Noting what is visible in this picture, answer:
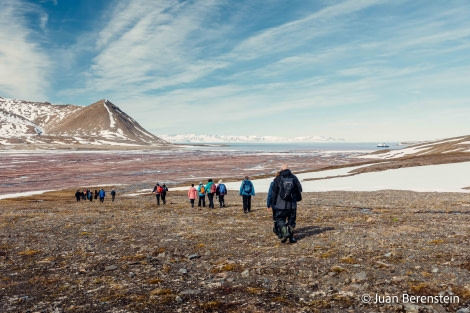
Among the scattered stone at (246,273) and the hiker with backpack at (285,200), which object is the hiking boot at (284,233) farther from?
the scattered stone at (246,273)

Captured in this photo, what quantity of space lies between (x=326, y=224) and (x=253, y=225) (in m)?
4.04

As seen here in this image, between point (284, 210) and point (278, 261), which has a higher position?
point (284, 210)

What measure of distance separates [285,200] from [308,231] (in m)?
3.53

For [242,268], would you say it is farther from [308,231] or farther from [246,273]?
[308,231]

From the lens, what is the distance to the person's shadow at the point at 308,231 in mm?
15317

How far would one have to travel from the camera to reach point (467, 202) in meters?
25.5

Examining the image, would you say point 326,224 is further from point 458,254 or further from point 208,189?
point 208,189

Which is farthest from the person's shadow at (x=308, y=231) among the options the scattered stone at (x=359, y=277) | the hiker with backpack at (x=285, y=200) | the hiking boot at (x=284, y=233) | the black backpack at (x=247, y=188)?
the black backpack at (x=247, y=188)

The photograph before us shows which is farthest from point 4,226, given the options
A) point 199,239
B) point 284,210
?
point 284,210

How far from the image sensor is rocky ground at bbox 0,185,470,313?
815 cm

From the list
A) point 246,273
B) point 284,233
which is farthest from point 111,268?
point 284,233

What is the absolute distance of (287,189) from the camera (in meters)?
13.5

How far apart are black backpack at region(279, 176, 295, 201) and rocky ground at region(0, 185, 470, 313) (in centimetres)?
199

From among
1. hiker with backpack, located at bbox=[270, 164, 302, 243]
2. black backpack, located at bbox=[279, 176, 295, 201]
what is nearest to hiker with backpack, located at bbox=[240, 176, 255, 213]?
hiker with backpack, located at bbox=[270, 164, 302, 243]
